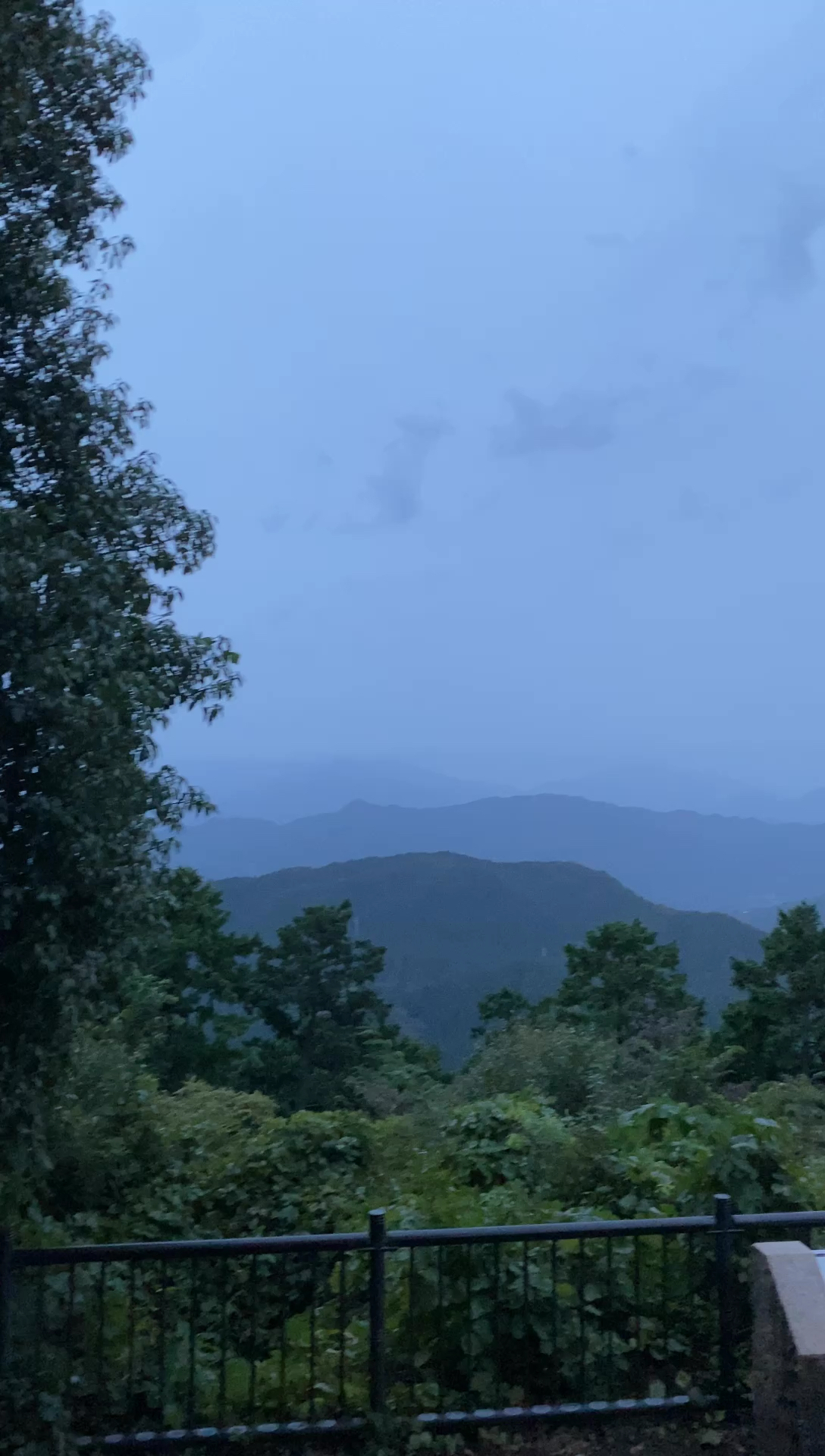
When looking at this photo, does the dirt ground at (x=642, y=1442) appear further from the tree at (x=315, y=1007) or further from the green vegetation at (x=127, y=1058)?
the tree at (x=315, y=1007)

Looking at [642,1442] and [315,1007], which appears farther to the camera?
[315,1007]

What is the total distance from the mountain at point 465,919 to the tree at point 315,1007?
6168 cm

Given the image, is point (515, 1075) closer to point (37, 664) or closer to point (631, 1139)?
point (631, 1139)

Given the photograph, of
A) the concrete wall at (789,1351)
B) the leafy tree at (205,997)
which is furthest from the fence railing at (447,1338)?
the leafy tree at (205,997)

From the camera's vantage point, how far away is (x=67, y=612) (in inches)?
147

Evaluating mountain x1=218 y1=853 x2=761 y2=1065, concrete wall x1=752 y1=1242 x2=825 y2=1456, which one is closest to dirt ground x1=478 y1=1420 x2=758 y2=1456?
concrete wall x1=752 y1=1242 x2=825 y2=1456

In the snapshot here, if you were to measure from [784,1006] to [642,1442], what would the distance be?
22.2 meters

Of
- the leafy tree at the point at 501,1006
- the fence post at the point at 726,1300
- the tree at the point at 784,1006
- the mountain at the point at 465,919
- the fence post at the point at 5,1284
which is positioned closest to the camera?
the fence post at the point at 5,1284

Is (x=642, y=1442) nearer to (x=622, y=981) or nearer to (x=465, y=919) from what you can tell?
(x=622, y=981)

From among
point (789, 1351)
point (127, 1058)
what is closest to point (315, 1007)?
point (127, 1058)

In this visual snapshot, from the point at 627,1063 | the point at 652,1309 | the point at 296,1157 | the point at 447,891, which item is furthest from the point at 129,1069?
the point at 447,891

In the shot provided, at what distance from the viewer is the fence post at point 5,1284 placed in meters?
4.12

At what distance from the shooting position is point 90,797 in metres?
3.80

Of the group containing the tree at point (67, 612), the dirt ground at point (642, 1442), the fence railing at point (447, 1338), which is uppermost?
the tree at point (67, 612)
